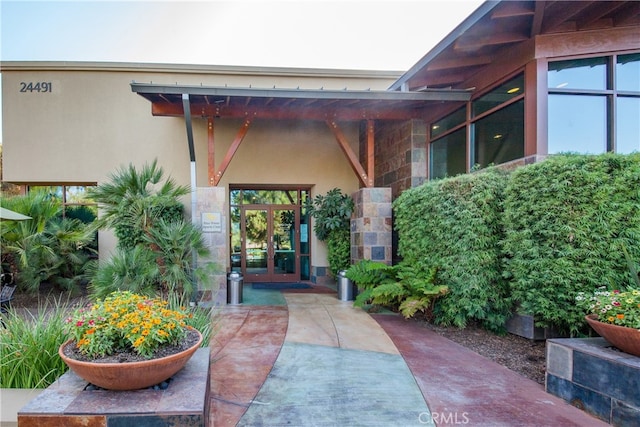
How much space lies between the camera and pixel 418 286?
16.2 feet

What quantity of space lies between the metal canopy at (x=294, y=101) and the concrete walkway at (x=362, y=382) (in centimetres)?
413

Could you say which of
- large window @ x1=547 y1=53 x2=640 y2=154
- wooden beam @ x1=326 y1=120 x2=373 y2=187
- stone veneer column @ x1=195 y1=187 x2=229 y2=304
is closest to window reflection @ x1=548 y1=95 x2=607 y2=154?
large window @ x1=547 y1=53 x2=640 y2=154

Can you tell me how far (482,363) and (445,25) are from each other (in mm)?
7468

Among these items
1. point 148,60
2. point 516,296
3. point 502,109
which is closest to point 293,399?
point 516,296

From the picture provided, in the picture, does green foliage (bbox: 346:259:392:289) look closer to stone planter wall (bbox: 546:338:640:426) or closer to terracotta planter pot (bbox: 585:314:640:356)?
stone planter wall (bbox: 546:338:640:426)

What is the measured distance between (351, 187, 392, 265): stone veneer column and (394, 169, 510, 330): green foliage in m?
1.89

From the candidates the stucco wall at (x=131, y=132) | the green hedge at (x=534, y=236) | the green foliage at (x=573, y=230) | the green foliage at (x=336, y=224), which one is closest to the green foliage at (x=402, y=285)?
the green hedge at (x=534, y=236)

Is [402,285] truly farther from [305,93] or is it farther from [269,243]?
[269,243]

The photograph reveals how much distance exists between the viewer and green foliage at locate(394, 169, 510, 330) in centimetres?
457

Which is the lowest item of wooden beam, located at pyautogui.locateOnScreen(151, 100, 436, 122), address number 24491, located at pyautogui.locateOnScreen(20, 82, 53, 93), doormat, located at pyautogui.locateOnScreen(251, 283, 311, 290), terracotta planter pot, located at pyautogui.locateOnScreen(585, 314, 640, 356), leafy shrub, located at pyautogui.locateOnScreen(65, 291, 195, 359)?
doormat, located at pyautogui.locateOnScreen(251, 283, 311, 290)

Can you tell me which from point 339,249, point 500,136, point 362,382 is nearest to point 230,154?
point 339,249

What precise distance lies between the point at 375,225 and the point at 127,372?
18.4ft

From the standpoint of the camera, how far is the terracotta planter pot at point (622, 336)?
2.58m

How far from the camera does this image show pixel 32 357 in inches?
107
